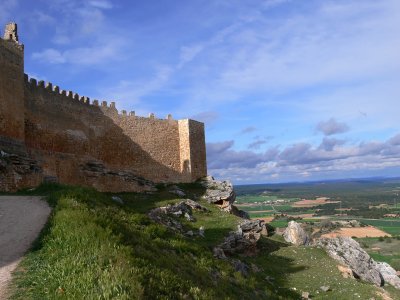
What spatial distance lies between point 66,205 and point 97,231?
237cm

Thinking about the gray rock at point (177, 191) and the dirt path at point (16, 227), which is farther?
the gray rock at point (177, 191)

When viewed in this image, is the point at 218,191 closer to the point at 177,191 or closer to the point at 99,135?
the point at 177,191

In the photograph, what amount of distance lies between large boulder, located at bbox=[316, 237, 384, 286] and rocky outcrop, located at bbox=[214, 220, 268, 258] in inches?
169

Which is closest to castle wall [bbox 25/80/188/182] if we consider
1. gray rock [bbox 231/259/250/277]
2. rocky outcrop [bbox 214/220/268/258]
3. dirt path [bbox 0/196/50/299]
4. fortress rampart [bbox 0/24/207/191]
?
fortress rampart [bbox 0/24/207/191]

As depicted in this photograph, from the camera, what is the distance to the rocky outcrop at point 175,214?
652 inches

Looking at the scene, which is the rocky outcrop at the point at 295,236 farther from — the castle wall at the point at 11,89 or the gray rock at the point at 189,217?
the castle wall at the point at 11,89

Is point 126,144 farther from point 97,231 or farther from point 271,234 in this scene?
point 97,231

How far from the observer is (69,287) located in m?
4.80

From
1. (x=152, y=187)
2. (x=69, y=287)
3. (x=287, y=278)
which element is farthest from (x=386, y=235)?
(x=69, y=287)

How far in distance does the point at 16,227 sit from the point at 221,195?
18905 mm

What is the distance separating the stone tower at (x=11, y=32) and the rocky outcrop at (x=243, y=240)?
39.1 ft

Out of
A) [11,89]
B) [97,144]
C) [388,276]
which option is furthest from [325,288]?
[97,144]

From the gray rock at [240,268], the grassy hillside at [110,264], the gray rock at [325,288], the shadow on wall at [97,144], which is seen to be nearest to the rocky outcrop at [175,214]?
the gray rock at [240,268]

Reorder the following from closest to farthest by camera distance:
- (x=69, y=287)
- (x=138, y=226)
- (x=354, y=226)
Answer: (x=69, y=287)
(x=138, y=226)
(x=354, y=226)
